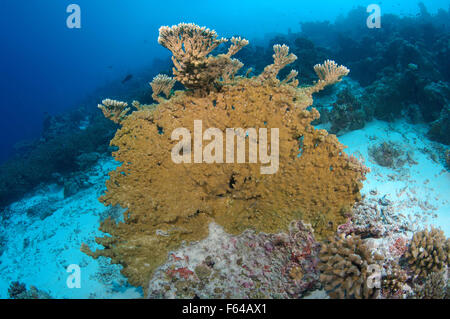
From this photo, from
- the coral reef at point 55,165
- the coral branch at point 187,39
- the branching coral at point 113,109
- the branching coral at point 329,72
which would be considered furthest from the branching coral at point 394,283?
the coral reef at point 55,165

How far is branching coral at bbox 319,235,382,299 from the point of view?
2926 mm

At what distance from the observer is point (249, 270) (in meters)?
3.51

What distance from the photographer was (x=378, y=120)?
902 cm

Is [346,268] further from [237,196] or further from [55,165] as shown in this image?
[55,165]

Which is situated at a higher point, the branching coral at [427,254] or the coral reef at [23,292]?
the branching coral at [427,254]

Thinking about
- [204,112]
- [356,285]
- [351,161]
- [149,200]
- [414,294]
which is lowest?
[414,294]

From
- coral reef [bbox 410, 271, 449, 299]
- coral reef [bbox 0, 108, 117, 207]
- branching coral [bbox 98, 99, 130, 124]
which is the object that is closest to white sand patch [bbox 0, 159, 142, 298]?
coral reef [bbox 0, 108, 117, 207]

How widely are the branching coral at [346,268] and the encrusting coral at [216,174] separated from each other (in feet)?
1.18

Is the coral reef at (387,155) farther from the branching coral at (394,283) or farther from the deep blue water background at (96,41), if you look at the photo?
the deep blue water background at (96,41)

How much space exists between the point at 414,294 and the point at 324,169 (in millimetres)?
2351

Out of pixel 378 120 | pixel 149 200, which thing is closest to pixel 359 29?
pixel 378 120

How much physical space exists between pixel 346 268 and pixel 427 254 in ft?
5.37

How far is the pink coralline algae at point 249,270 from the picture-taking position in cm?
338

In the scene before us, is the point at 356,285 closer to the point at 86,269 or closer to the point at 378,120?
the point at 86,269
